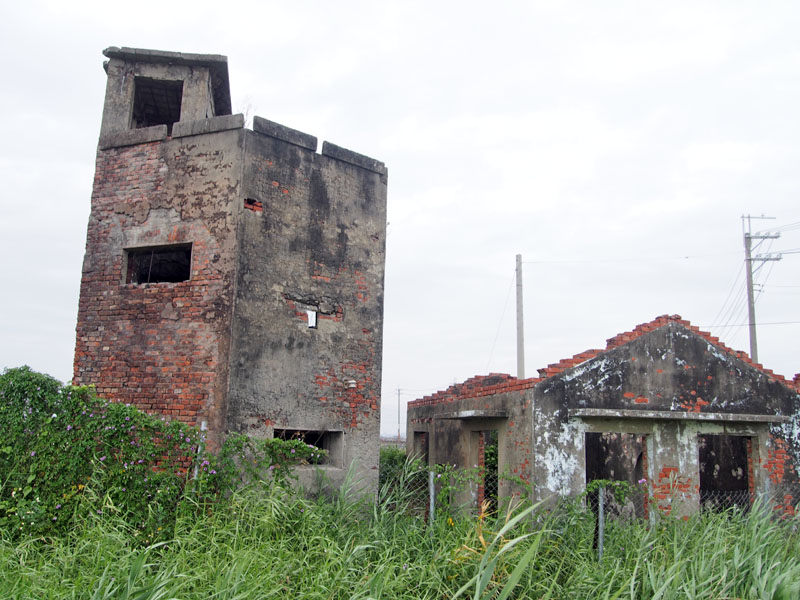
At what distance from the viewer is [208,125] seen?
349 inches

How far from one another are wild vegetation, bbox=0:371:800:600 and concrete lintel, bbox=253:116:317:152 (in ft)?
13.4

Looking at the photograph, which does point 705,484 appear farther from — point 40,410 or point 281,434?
point 40,410

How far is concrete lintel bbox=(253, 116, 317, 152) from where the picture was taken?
889 centimetres

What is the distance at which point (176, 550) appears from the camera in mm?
6504

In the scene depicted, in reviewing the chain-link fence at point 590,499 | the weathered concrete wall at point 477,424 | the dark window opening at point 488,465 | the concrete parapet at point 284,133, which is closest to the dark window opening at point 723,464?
the chain-link fence at point 590,499

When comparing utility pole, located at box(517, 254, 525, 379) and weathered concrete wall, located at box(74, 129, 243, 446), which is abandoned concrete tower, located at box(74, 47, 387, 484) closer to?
weathered concrete wall, located at box(74, 129, 243, 446)

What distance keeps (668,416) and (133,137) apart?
28.4 feet

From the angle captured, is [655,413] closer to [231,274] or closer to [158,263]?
[231,274]

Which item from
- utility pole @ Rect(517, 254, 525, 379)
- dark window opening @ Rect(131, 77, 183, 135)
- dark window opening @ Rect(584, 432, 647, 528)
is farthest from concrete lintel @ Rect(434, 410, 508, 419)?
utility pole @ Rect(517, 254, 525, 379)

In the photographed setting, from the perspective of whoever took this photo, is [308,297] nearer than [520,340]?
Yes

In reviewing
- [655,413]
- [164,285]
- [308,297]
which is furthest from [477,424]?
[164,285]

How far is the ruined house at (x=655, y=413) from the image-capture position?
924 cm

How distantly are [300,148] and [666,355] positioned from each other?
6.27 m

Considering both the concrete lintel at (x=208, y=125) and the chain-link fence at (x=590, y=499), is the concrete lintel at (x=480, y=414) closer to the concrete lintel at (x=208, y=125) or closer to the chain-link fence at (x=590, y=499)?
the chain-link fence at (x=590, y=499)
